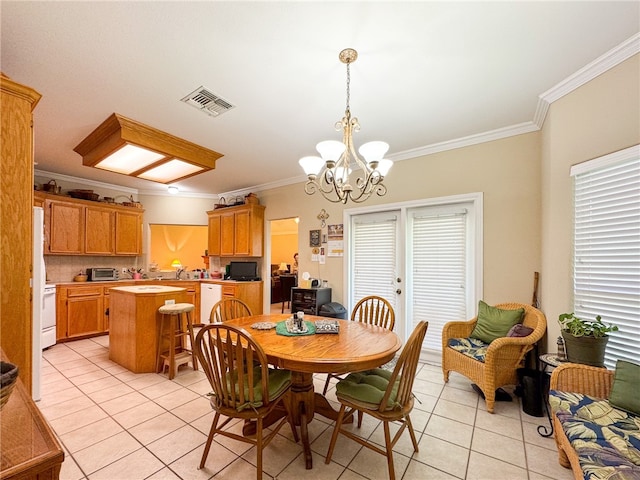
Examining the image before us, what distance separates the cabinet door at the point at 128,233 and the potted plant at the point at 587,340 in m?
6.41

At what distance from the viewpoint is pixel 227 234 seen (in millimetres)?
5750

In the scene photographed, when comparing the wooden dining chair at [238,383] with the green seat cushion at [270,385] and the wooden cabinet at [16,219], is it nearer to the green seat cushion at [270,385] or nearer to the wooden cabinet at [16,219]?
the green seat cushion at [270,385]

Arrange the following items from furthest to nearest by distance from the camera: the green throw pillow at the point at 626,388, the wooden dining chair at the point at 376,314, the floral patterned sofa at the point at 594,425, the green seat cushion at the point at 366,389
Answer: the wooden dining chair at the point at 376,314, the green seat cushion at the point at 366,389, the green throw pillow at the point at 626,388, the floral patterned sofa at the point at 594,425

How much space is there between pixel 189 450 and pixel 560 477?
2.42 m

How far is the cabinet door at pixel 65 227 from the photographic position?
452 cm

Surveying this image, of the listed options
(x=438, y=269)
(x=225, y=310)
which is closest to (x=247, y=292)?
(x=225, y=310)

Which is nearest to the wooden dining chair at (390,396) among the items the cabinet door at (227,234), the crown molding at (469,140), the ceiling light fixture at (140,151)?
the crown molding at (469,140)

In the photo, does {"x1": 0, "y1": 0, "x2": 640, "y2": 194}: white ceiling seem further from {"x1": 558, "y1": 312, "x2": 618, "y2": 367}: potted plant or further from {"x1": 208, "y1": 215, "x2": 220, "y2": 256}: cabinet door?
{"x1": 208, "y1": 215, "x2": 220, "y2": 256}: cabinet door

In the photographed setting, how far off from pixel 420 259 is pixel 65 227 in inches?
221

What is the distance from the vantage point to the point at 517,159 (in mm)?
3074

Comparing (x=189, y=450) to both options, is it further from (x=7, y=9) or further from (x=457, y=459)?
(x=7, y=9)

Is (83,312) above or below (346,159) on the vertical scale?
below

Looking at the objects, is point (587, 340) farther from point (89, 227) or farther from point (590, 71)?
point (89, 227)

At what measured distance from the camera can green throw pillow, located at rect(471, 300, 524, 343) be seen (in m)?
2.80
